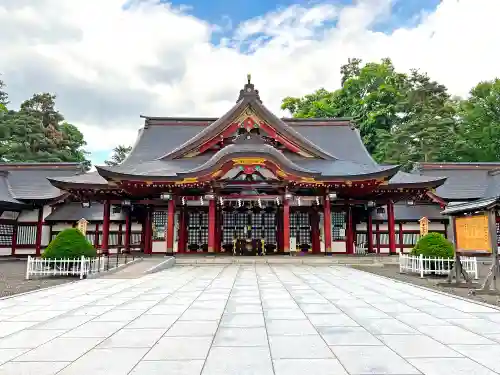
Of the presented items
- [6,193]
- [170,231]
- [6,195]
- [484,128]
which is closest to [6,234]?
[6,195]

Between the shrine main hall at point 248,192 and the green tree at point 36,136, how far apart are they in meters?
21.4

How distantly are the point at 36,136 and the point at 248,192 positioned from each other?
34.3 metres

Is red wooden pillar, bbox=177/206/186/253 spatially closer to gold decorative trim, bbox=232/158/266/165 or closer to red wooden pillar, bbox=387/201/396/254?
gold decorative trim, bbox=232/158/266/165

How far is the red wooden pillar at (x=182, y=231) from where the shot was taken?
71.1 ft

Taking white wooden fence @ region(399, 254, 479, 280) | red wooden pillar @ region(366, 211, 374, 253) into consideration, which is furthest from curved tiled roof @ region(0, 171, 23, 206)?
white wooden fence @ region(399, 254, 479, 280)

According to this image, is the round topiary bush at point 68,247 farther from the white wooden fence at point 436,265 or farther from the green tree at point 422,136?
the green tree at point 422,136

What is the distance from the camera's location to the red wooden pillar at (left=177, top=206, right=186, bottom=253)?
71.1 ft

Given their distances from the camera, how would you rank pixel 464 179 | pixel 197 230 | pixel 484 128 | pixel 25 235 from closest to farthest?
pixel 197 230
pixel 25 235
pixel 464 179
pixel 484 128

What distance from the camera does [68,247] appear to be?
42.0 feet

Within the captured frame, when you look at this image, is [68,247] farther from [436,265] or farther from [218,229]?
[436,265]

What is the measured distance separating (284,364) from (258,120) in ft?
62.0

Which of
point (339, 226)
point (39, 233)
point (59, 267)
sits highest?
point (339, 226)

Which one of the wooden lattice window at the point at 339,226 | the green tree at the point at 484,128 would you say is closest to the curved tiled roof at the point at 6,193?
the wooden lattice window at the point at 339,226

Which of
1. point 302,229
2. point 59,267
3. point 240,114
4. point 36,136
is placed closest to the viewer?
point 59,267
